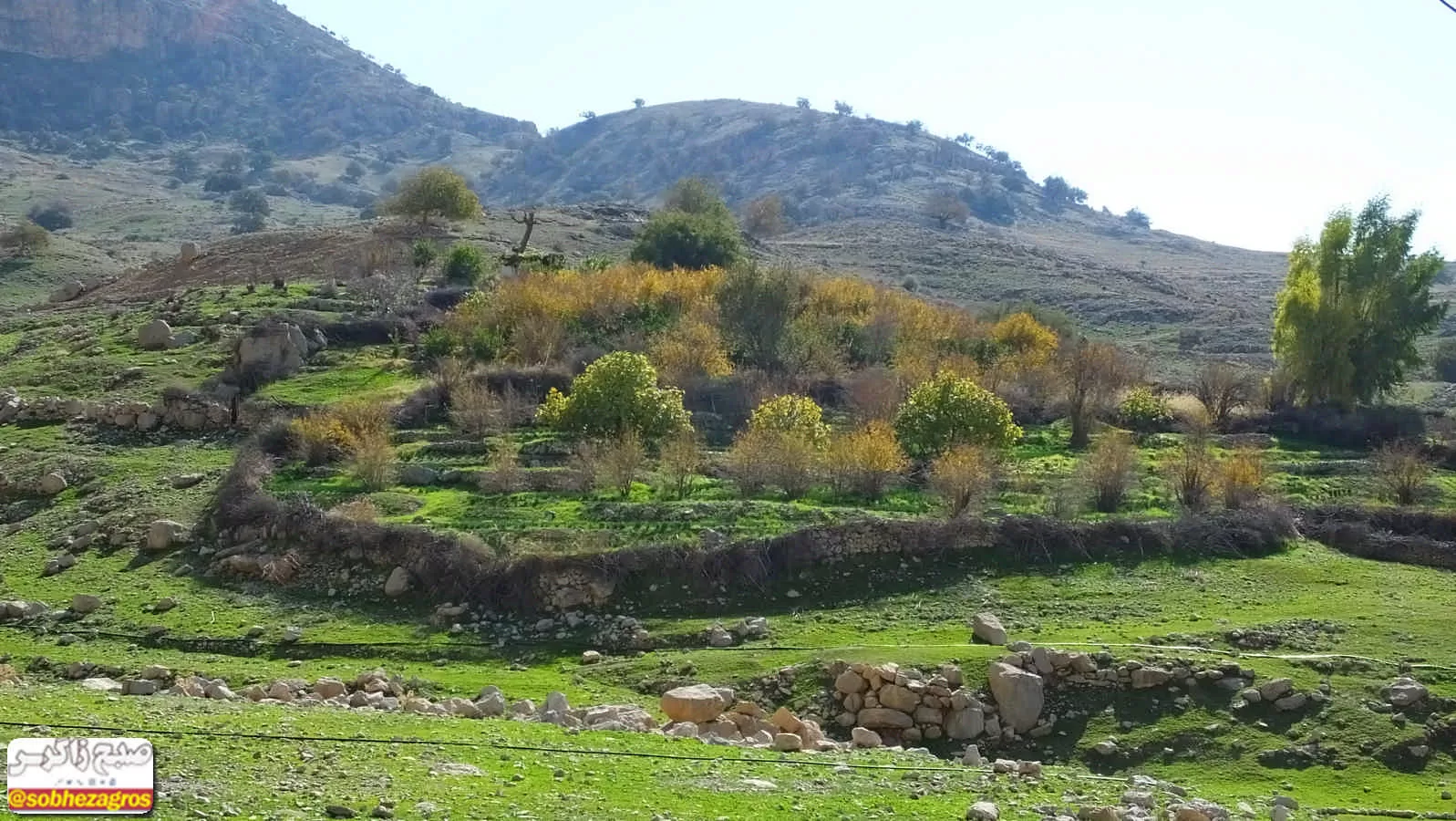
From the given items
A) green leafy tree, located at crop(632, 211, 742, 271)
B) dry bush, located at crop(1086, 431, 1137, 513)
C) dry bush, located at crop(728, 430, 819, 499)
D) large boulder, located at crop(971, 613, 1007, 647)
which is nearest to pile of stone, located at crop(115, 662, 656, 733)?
large boulder, located at crop(971, 613, 1007, 647)

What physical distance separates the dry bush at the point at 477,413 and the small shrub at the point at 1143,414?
21188mm

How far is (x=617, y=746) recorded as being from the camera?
13406 mm

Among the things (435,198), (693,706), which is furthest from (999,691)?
(435,198)

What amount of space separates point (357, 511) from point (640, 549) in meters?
6.16

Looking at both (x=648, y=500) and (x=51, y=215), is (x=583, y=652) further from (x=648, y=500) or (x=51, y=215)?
(x=51, y=215)

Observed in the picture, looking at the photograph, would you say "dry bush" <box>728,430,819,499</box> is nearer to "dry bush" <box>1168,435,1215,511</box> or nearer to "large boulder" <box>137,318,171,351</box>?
"dry bush" <box>1168,435,1215,511</box>

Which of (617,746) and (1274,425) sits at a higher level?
(1274,425)

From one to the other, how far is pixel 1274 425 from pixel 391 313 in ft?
105

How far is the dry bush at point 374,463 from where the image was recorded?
26578 mm

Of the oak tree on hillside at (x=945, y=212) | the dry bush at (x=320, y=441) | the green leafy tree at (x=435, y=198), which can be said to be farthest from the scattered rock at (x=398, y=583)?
the oak tree on hillside at (x=945, y=212)

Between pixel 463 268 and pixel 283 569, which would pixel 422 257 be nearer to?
pixel 463 268

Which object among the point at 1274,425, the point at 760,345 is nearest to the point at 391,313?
the point at 760,345

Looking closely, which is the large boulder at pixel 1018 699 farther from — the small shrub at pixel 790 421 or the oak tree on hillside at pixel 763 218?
the oak tree on hillside at pixel 763 218

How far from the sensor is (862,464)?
1083 inches
